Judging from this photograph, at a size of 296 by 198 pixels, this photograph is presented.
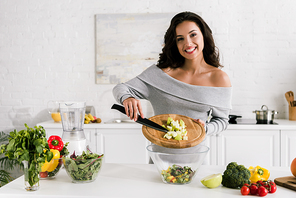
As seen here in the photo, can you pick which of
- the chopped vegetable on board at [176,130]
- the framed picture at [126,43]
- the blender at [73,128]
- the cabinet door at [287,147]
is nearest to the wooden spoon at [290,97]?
the cabinet door at [287,147]

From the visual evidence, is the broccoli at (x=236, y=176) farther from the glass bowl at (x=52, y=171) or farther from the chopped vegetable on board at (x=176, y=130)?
the glass bowl at (x=52, y=171)

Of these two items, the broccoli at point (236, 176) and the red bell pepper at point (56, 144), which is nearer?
the broccoli at point (236, 176)

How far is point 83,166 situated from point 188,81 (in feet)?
3.02

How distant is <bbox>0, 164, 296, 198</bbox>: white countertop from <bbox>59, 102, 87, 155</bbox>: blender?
0.52ft

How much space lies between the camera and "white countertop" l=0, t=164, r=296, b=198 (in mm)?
1120

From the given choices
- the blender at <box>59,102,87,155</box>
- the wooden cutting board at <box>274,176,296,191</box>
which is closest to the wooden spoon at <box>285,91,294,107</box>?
the wooden cutting board at <box>274,176,296,191</box>

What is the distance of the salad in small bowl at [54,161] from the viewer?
51.0 inches

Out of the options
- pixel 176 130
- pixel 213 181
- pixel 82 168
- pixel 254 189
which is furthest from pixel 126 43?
pixel 254 189

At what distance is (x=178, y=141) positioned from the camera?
50.7 inches

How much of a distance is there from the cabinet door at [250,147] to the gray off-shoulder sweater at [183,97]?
126cm

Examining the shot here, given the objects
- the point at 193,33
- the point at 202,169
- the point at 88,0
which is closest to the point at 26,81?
the point at 88,0

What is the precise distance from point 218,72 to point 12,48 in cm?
291

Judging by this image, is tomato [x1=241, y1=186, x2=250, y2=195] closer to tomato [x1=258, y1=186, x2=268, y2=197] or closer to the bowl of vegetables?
tomato [x1=258, y1=186, x2=268, y2=197]

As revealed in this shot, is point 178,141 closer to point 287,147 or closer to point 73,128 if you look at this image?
point 73,128
